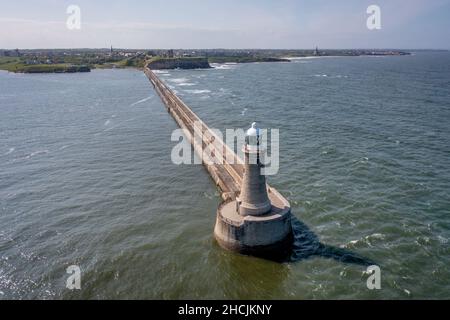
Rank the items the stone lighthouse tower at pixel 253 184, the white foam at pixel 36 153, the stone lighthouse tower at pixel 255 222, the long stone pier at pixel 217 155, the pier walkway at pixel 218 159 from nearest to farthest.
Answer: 1. the stone lighthouse tower at pixel 253 184
2. the stone lighthouse tower at pixel 255 222
3. the pier walkway at pixel 218 159
4. the long stone pier at pixel 217 155
5. the white foam at pixel 36 153

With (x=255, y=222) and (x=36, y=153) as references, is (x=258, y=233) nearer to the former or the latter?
(x=255, y=222)

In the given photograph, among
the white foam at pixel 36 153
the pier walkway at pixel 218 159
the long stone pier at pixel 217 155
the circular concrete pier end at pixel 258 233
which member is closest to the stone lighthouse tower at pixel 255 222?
the circular concrete pier end at pixel 258 233

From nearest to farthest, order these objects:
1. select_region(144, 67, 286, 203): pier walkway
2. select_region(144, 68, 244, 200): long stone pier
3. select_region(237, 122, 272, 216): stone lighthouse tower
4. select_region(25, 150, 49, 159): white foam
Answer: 1. select_region(237, 122, 272, 216): stone lighthouse tower
2. select_region(144, 67, 286, 203): pier walkway
3. select_region(144, 68, 244, 200): long stone pier
4. select_region(25, 150, 49, 159): white foam

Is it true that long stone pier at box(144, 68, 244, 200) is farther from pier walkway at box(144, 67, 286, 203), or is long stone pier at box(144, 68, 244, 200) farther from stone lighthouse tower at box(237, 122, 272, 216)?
stone lighthouse tower at box(237, 122, 272, 216)

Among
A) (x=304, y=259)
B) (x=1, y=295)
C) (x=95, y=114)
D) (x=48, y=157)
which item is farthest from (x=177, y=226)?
(x=95, y=114)

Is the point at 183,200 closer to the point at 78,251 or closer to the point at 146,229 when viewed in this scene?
the point at 146,229

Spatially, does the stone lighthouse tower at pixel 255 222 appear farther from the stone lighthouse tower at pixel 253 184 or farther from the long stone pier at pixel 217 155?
the long stone pier at pixel 217 155

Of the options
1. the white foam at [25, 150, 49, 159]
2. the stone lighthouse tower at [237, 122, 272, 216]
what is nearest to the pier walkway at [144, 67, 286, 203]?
the stone lighthouse tower at [237, 122, 272, 216]

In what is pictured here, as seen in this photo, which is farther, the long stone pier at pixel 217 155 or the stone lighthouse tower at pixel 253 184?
the long stone pier at pixel 217 155
